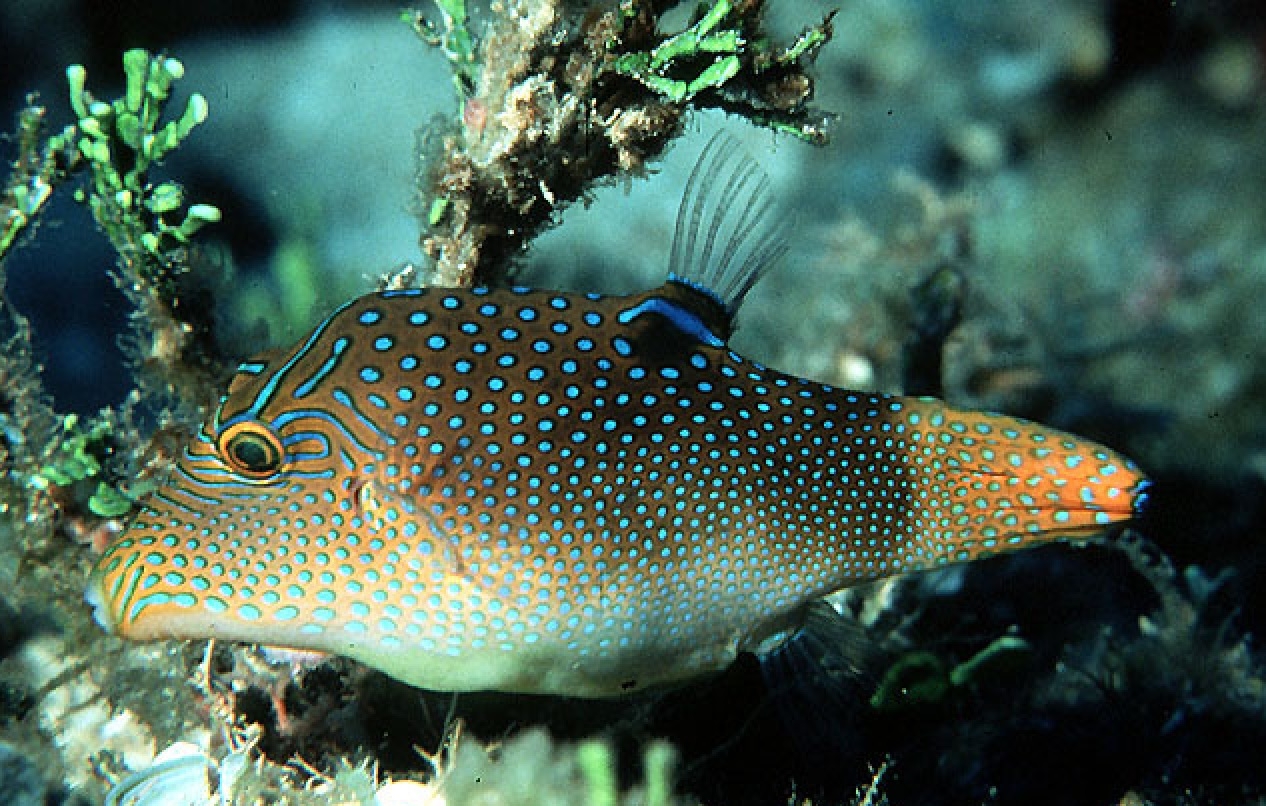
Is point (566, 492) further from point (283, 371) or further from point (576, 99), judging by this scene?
point (576, 99)

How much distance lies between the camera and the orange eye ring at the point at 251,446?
7.56 ft

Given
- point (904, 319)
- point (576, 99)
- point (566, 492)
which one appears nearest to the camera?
point (566, 492)

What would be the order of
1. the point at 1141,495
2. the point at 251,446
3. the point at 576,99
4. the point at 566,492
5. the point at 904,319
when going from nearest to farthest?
the point at 251,446, the point at 566,492, the point at 1141,495, the point at 576,99, the point at 904,319

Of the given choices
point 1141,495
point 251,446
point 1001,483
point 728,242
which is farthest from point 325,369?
point 1141,495

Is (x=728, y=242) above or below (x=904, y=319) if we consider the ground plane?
below

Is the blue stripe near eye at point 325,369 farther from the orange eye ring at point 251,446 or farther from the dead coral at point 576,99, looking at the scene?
the dead coral at point 576,99

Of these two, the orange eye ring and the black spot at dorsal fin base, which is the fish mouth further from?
the orange eye ring

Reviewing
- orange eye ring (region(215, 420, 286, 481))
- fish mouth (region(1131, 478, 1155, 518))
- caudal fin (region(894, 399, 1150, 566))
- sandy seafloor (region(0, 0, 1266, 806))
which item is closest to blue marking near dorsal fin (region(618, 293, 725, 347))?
sandy seafloor (region(0, 0, 1266, 806))

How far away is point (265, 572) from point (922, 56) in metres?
10.3

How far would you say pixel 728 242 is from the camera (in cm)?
273

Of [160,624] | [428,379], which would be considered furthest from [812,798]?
[160,624]

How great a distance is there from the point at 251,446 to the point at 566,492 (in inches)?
34.2

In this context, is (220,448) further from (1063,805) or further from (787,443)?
(1063,805)

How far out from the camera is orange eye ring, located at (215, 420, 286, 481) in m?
2.30
